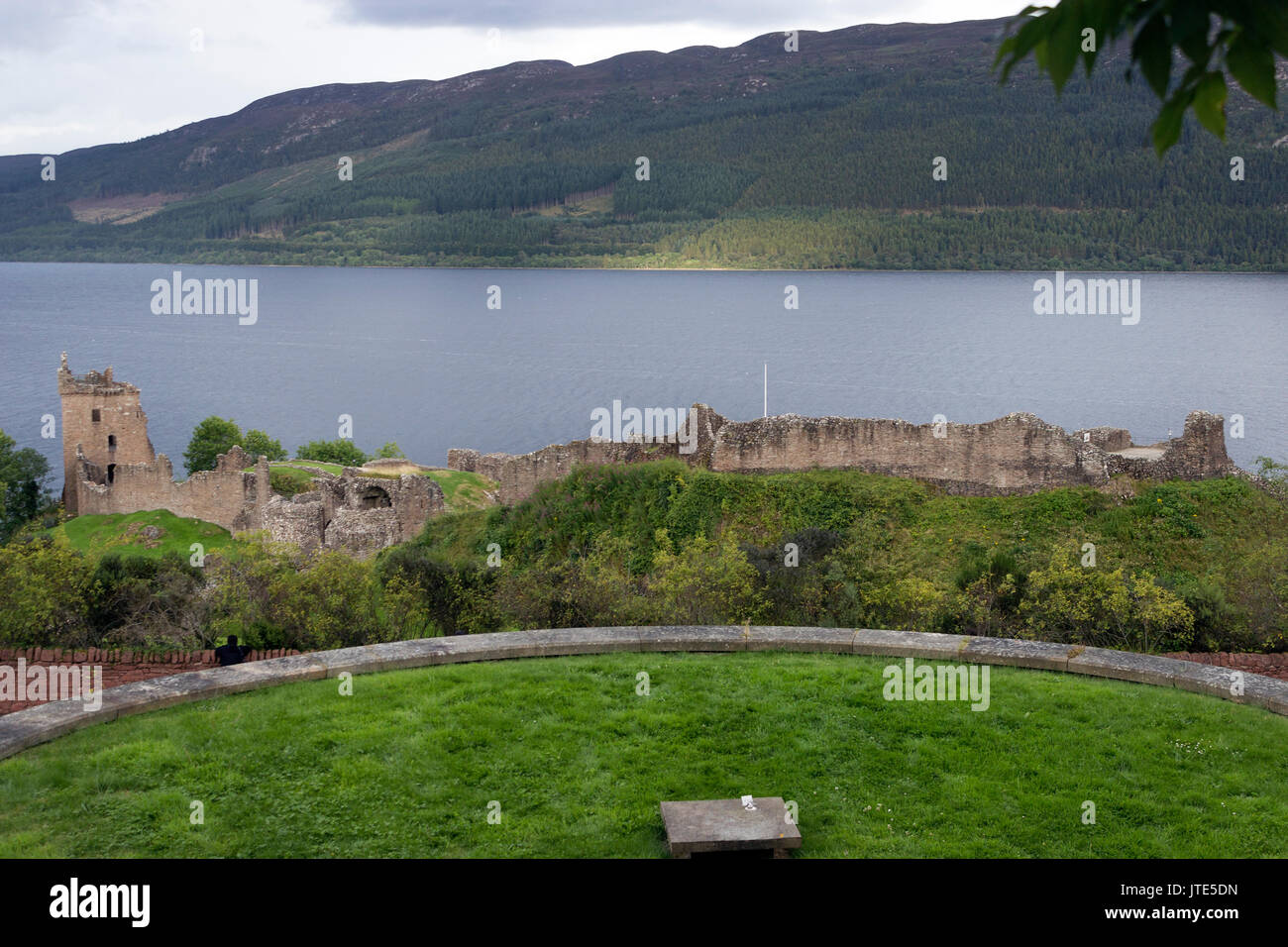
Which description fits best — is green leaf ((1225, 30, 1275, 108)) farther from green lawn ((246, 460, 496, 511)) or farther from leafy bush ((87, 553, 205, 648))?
green lawn ((246, 460, 496, 511))

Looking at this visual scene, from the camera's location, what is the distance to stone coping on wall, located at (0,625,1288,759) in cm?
1105

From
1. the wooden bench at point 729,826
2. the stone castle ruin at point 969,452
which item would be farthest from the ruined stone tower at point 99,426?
the wooden bench at point 729,826

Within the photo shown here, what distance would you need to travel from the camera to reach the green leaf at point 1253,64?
11.4 ft

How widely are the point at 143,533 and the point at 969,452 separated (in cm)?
3873

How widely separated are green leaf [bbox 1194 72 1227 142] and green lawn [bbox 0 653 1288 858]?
574cm

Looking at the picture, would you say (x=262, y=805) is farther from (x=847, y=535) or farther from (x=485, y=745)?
(x=847, y=535)

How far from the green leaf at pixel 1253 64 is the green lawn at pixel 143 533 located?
50.4m

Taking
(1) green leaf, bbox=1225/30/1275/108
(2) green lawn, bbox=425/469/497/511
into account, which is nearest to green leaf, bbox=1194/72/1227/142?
(1) green leaf, bbox=1225/30/1275/108

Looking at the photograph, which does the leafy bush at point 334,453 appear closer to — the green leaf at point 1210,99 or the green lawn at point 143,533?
the green lawn at point 143,533

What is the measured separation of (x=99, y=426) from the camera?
64125 mm

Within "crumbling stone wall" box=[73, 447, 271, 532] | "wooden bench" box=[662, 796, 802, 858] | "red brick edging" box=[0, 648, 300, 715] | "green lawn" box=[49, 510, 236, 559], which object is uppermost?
"red brick edging" box=[0, 648, 300, 715]

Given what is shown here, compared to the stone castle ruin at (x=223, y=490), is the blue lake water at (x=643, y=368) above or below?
above

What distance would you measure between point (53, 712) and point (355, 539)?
109 feet

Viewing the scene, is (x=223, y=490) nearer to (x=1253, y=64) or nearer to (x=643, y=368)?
(x=1253, y=64)
